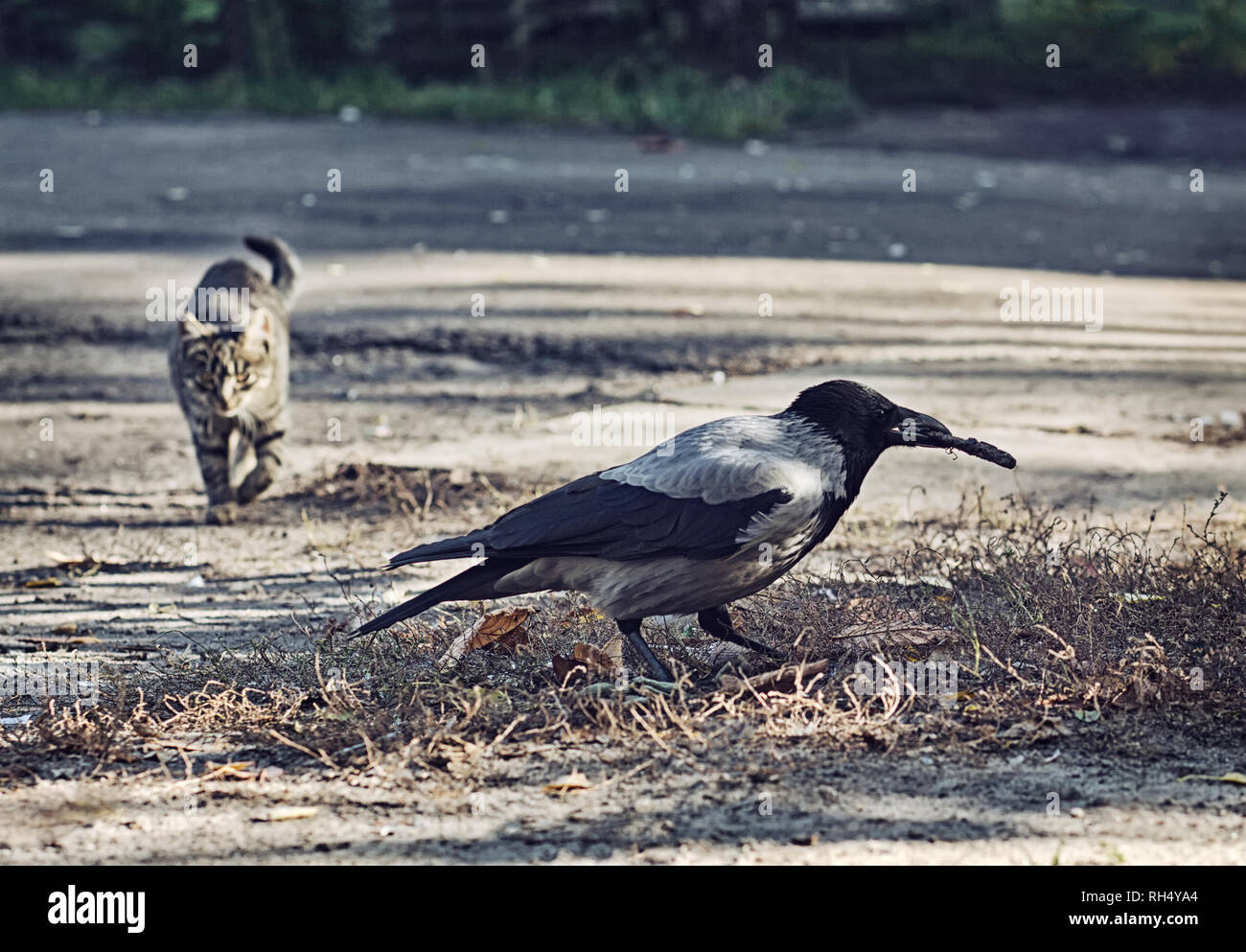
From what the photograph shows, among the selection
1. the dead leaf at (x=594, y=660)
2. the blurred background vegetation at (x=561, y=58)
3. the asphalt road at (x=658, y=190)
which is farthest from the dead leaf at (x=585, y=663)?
the blurred background vegetation at (x=561, y=58)

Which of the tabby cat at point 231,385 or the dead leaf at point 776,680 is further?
the tabby cat at point 231,385

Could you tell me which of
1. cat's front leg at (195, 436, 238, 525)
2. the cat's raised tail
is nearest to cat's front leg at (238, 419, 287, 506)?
cat's front leg at (195, 436, 238, 525)

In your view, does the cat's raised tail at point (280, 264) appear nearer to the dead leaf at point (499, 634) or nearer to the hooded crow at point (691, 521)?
the dead leaf at point (499, 634)

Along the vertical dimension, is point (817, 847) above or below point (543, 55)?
below

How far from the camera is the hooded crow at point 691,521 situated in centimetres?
422

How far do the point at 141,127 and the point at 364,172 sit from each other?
339cm

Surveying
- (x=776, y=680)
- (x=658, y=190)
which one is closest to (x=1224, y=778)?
(x=776, y=680)

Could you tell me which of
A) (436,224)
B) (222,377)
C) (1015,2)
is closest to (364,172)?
(436,224)

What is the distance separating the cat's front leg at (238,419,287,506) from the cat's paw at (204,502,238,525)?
0.18 m

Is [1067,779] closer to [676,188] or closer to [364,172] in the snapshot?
[676,188]

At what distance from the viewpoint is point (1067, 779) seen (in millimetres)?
3945

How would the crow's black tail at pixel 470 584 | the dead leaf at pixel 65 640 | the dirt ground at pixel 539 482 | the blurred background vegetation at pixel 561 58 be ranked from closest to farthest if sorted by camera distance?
the dirt ground at pixel 539 482 → the crow's black tail at pixel 470 584 → the dead leaf at pixel 65 640 → the blurred background vegetation at pixel 561 58

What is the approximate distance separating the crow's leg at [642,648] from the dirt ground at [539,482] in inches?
12.0

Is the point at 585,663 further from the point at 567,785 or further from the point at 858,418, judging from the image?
the point at 858,418
